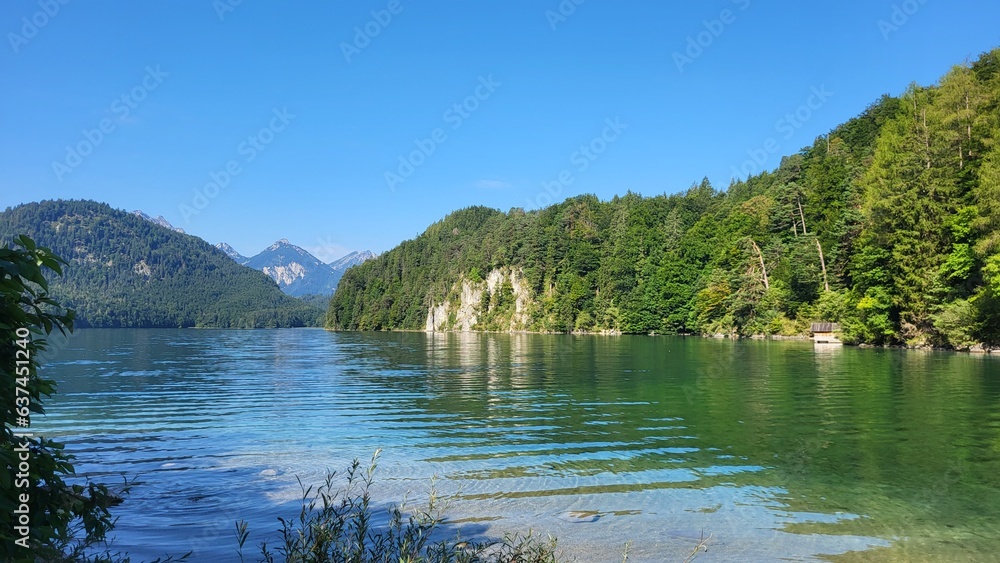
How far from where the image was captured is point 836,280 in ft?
266

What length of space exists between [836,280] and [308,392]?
2942 inches

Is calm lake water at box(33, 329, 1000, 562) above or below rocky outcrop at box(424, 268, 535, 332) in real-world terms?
below

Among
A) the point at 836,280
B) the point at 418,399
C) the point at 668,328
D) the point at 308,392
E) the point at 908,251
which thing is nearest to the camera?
Result: the point at 418,399

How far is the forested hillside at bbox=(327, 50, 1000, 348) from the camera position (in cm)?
5328

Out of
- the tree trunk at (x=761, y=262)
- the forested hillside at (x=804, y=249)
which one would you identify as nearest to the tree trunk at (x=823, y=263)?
the forested hillside at (x=804, y=249)

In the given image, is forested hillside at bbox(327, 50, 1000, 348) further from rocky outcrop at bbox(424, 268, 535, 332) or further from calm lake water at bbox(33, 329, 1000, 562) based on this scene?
calm lake water at bbox(33, 329, 1000, 562)

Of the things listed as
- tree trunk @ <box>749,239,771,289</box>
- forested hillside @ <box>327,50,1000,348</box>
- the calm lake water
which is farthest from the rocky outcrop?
the calm lake water

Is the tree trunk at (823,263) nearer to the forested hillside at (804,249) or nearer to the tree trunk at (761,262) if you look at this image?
the forested hillside at (804,249)

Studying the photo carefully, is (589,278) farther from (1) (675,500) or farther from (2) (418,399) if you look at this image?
(1) (675,500)

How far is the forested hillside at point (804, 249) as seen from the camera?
53.3 meters

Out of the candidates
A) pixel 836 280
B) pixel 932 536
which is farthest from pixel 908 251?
pixel 932 536

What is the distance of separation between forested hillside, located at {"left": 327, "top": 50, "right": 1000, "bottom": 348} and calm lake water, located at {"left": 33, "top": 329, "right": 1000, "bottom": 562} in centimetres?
2765

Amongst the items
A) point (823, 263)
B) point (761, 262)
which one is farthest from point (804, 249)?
point (761, 262)

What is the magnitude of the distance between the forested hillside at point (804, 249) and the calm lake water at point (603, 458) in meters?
27.7
